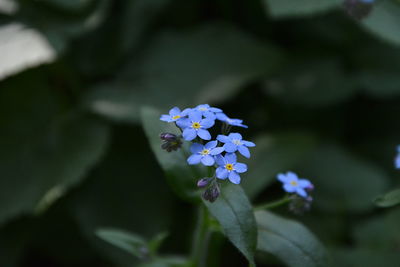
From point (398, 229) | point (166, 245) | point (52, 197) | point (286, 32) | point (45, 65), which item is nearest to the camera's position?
point (398, 229)

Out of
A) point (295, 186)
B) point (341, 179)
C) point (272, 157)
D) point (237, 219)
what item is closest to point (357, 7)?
point (295, 186)

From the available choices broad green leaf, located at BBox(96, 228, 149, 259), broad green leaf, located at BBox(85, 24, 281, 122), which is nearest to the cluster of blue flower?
broad green leaf, located at BBox(96, 228, 149, 259)

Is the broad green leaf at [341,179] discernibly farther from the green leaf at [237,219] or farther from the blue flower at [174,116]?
the blue flower at [174,116]

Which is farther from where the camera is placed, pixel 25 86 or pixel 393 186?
pixel 25 86

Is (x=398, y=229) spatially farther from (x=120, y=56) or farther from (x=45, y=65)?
(x=45, y=65)

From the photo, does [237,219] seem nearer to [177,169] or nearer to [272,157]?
[177,169]

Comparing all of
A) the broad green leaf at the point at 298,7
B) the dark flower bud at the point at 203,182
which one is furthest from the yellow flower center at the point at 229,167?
the broad green leaf at the point at 298,7

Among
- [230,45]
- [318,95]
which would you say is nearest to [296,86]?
[318,95]
